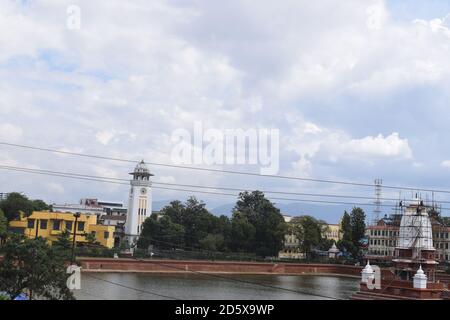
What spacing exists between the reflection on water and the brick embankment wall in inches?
47.8

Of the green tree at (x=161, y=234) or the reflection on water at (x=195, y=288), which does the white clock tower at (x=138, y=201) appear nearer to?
the green tree at (x=161, y=234)

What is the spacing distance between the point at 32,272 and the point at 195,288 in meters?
14.4

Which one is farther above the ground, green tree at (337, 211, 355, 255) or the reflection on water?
green tree at (337, 211, 355, 255)

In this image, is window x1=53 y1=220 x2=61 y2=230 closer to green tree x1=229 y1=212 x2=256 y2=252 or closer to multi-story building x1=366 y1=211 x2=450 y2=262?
green tree x1=229 y1=212 x2=256 y2=252

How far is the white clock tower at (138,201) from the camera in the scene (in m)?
45.9

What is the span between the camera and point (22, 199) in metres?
36.7

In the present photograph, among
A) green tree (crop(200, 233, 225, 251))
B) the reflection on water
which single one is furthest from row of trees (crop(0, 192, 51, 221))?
green tree (crop(200, 233, 225, 251))

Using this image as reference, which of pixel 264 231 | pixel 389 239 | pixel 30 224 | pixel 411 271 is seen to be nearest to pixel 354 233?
pixel 389 239

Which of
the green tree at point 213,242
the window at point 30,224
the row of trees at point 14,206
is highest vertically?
the row of trees at point 14,206

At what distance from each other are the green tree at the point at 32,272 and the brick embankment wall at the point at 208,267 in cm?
1640

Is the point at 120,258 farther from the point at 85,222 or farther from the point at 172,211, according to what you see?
the point at 172,211

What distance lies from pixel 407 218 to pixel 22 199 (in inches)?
941

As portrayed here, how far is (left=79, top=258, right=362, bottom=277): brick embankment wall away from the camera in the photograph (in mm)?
33219

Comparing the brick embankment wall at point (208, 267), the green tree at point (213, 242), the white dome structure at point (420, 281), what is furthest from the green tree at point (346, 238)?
the white dome structure at point (420, 281)
